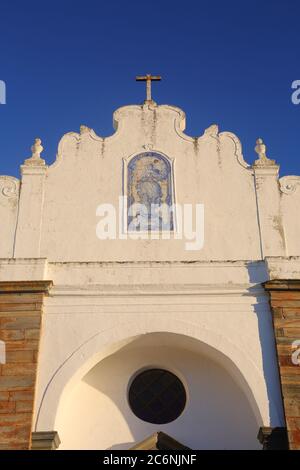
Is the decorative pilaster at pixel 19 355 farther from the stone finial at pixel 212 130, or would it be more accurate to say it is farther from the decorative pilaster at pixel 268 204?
the stone finial at pixel 212 130

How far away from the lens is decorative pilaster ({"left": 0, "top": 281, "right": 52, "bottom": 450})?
9.43m

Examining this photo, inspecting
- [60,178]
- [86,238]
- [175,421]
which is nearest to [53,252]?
[86,238]

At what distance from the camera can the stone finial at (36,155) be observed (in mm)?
12336

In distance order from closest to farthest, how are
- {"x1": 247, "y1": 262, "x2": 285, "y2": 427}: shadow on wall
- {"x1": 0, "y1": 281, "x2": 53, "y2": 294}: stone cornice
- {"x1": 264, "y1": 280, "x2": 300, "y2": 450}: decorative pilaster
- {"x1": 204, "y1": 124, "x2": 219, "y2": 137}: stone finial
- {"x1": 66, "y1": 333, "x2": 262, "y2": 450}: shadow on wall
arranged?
{"x1": 264, "y1": 280, "x2": 300, "y2": 450}: decorative pilaster, {"x1": 247, "y1": 262, "x2": 285, "y2": 427}: shadow on wall, {"x1": 0, "y1": 281, "x2": 53, "y2": 294}: stone cornice, {"x1": 66, "y1": 333, "x2": 262, "y2": 450}: shadow on wall, {"x1": 204, "y1": 124, "x2": 219, "y2": 137}: stone finial

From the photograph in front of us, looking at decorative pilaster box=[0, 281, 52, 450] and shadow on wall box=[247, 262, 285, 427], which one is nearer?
decorative pilaster box=[0, 281, 52, 450]

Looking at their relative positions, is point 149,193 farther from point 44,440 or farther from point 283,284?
point 44,440

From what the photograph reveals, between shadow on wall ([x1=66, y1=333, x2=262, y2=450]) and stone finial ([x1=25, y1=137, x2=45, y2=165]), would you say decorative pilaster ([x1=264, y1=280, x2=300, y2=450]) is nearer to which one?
shadow on wall ([x1=66, y1=333, x2=262, y2=450])

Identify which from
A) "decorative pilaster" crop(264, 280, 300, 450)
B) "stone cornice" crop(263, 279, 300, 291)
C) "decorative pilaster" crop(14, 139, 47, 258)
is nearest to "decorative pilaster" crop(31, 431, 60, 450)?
"decorative pilaster" crop(14, 139, 47, 258)

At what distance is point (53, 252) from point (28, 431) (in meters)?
3.29

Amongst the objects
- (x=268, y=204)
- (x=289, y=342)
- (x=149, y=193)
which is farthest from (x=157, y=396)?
A: (x=268, y=204)

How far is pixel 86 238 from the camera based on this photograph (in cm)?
1152

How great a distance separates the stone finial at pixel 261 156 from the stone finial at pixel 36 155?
4284mm

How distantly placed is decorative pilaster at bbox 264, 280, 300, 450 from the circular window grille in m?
2.20

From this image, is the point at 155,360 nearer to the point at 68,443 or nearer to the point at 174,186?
the point at 68,443
